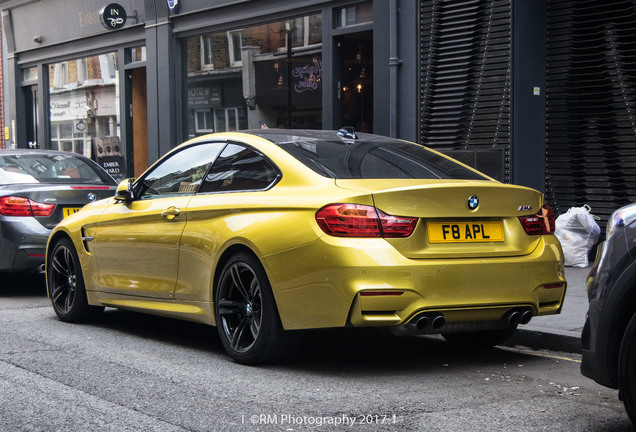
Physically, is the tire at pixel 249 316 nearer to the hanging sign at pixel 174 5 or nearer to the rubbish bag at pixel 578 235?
the rubbish bag at pixel 578 235

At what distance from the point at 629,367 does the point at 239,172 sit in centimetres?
308

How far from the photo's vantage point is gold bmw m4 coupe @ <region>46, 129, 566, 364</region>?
5262 millimetres

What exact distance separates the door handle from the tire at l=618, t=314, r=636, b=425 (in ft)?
11.2

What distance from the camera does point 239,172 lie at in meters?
6.27

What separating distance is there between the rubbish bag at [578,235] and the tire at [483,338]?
4.60 metres

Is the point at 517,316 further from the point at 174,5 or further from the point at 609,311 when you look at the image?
the point at 174,5

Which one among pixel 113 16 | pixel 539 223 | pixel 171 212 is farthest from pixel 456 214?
pixel 113 16

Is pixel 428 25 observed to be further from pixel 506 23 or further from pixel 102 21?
pixel 102 21

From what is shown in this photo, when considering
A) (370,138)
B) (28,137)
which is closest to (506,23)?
(370,138)

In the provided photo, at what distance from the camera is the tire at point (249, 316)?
18.4ft

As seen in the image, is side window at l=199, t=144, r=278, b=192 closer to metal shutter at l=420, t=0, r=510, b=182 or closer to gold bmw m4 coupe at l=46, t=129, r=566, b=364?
gold bmw m4 coupe at l=46, t=129, r=566, b=364

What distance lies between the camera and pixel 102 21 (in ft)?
61.9

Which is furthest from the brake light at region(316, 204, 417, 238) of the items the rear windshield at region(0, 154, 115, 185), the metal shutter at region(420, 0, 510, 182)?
the metal shutter at region(420, 0, 510, 182)

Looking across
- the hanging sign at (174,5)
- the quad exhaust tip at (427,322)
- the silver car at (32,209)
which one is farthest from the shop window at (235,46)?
the quad exhaust tip at (427,322)
